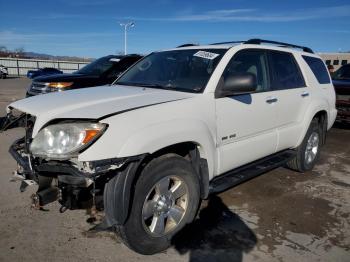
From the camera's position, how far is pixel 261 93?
13.6 ft

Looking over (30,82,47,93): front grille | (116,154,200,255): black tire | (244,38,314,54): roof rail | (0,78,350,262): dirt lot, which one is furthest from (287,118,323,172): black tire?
(30,82,47,93): front grille

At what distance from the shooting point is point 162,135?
9.48 ft

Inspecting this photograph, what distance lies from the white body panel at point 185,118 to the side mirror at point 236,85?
78 millimetres

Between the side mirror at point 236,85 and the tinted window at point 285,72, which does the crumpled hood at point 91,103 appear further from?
the tinted window at point 285,72

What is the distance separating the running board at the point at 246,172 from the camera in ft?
12.0

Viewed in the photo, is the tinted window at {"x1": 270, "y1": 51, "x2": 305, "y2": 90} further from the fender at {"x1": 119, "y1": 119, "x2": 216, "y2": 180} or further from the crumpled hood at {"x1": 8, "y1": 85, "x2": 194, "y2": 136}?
the crumpled hood at {"x1": 8, "y1": 85, "x2": 194, "y2": 136}

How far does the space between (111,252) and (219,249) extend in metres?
0.99

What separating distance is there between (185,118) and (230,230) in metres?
1.30

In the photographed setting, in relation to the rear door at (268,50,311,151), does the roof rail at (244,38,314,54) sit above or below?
above

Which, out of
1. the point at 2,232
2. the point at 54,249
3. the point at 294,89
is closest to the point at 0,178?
the point at 2,232

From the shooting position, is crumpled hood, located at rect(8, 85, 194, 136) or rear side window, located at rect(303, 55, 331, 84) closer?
crumpled hood, located at rect(8, 85, 194, 136)

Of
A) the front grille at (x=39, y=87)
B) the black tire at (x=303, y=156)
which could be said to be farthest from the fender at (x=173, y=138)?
the front grille at (x=39, y=87)

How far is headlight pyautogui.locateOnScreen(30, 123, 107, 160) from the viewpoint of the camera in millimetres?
2609

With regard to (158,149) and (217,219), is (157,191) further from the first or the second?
(217,219)
